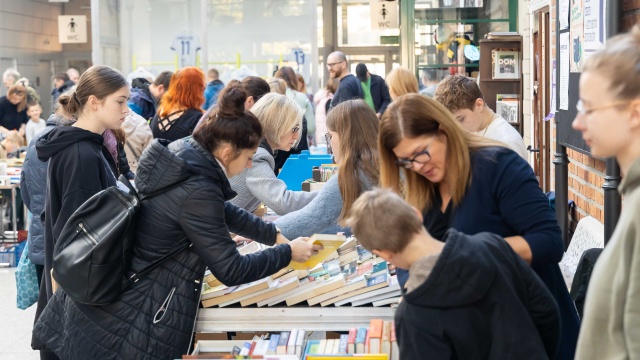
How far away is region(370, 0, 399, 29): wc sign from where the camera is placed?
16.3 metres

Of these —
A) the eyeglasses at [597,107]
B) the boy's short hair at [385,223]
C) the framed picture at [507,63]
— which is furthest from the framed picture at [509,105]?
the eyeglasses at [597,107]

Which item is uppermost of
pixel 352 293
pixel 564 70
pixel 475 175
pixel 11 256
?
pixel 564 70

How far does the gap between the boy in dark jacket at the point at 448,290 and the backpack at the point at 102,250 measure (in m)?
1.12

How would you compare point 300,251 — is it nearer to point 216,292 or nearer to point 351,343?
point 216,292

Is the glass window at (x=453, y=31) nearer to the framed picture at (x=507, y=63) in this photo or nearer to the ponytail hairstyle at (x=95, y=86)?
the framed picture at (x=507, y=63)

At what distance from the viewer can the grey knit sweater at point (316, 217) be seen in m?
4.18

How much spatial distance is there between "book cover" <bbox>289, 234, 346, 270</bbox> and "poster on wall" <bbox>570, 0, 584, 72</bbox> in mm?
1851

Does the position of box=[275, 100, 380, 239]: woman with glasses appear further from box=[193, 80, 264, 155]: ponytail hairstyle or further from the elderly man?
the elderly man

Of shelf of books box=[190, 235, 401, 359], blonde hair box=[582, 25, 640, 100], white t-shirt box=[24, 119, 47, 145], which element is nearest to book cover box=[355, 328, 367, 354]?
shelf of books box=[190, 235, 401, 359]

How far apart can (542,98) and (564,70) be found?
143 inches

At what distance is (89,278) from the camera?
323cm

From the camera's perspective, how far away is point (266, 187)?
484 centimetres

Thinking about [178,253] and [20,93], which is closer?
[178,253]

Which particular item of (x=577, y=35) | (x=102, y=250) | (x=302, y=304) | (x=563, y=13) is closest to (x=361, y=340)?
(x=302, y=304)
